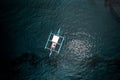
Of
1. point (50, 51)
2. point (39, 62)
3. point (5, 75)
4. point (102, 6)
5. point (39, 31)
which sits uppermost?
point (102, 6)

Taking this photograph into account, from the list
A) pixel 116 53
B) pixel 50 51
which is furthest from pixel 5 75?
pixel 116 53

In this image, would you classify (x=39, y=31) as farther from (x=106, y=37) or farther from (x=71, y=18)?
(x=106, y=37)

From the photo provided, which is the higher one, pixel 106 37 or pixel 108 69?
pixel 106 37

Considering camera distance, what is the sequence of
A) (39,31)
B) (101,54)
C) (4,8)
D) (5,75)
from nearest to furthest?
(5,75)
(101,54)
(39,31)
(4,8)

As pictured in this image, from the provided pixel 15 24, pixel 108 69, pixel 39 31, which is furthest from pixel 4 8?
pixel 108 69

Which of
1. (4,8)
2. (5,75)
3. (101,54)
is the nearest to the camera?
(5,75)

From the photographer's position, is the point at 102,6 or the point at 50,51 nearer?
the point at 50,51
